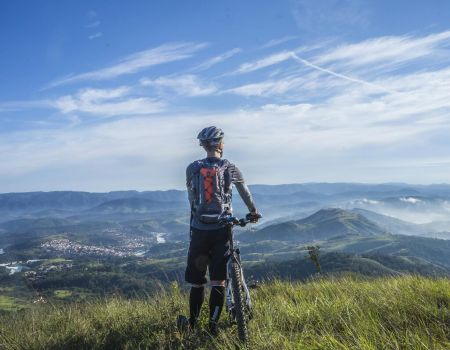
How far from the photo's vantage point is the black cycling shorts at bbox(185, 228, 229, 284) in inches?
233

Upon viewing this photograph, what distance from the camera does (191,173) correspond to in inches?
243

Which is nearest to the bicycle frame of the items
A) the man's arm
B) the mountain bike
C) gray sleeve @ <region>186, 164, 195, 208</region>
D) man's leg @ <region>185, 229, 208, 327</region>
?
the mountain bike

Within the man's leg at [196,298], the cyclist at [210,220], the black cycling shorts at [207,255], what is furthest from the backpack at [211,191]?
the man's leg at [196,298]

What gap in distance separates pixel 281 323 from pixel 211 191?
205 cm

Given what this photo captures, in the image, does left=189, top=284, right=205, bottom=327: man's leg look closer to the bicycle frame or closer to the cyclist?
the cyclist

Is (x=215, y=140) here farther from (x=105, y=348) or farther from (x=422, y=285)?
(x=422, y=285)

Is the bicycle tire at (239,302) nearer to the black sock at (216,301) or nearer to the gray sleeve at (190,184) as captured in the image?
the black sock at (216,301)

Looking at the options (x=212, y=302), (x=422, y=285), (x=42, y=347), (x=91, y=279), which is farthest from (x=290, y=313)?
(x=91, y=279)

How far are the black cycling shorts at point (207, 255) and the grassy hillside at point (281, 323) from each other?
73 centimetres

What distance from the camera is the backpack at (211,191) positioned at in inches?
234

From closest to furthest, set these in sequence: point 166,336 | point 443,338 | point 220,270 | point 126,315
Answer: point 443,338, point 166,336, point 220,270, point 126,315

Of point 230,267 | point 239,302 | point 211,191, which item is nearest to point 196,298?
point 230,267

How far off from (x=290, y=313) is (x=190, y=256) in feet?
5.38

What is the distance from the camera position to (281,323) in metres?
5.32
